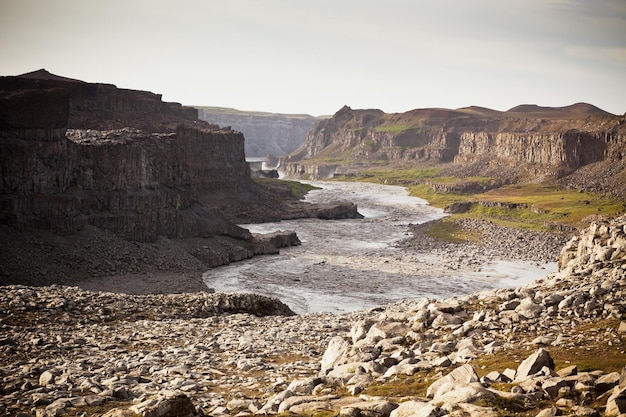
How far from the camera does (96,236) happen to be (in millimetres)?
74250

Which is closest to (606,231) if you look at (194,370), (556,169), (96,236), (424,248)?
(194,370)

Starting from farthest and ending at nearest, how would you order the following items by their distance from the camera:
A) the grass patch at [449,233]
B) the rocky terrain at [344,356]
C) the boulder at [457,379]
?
1. the grass patch at [449,233]
2. the boulder at [457,379]
3. the rocky terrain at [344,356]

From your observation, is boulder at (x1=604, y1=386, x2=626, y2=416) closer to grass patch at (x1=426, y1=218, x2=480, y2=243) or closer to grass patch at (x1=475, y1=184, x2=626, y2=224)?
grass patch at (x1=426, y1=218, x2=480, y2=243)

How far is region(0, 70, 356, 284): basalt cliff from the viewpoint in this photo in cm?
6775

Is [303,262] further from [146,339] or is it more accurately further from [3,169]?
[146,339]

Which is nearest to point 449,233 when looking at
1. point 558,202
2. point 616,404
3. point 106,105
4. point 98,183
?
point 558,202

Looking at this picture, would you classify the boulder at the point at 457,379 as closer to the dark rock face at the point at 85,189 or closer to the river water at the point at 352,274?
the river water at the point at 352,274

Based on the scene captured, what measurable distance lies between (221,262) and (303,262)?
35.0ft

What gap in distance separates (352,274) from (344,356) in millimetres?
53234

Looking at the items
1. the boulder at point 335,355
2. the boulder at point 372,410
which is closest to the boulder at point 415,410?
the boulder at point 372,410

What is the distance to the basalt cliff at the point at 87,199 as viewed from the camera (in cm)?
6775

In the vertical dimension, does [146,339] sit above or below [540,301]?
below

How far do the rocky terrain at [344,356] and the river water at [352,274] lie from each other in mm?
26273

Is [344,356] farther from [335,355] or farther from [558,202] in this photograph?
[558,202]
